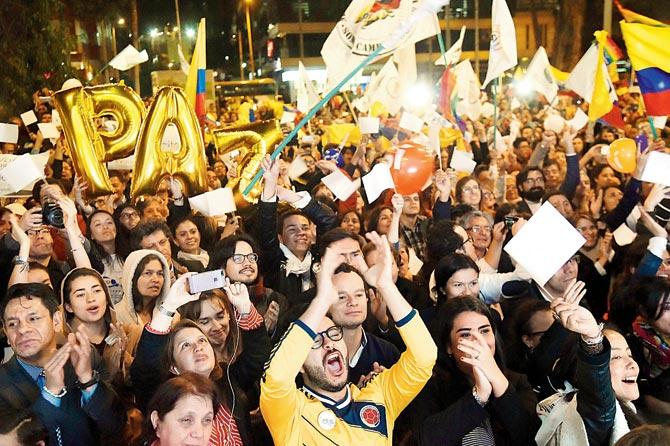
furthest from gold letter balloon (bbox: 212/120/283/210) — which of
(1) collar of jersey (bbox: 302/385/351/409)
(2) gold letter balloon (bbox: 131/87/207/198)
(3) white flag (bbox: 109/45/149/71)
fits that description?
(1) collar of jersey (bbox: 302/385/351/409)

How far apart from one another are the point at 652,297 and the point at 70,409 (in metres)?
2.86

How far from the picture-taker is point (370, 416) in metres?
3.44

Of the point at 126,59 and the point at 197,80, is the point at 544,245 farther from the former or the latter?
the point at 126,59

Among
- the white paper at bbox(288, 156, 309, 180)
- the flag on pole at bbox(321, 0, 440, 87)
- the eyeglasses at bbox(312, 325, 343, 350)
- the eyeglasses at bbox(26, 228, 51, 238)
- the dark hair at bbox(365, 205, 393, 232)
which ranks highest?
the flag on pole at bbox(321, 0, 440, 87)

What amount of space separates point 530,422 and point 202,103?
5871mm

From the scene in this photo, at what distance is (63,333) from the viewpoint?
169 inches

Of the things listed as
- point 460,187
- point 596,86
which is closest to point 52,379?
point 460,187

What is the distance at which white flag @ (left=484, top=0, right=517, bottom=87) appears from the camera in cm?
905

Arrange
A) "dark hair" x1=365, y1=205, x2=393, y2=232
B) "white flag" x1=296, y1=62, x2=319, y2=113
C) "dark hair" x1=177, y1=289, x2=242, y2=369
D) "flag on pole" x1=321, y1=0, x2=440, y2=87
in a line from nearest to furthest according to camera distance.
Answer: "dark hair" x1=177, y1=289, x2=242, y2=369 → "dark hair" x1=365, y1=205, x2=393, y2=232 → "flag on pole" x1=321, y1=0, x2=440, y2=87 → "white flag" x1=296, y1=62, x2=319, y2=113

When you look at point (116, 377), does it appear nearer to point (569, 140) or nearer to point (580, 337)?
point (580, 337)

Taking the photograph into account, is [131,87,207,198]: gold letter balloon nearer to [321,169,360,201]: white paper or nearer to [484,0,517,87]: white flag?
[321,169,360,201]: white paper

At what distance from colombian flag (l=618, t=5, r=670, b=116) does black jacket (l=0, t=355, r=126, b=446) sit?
5.45 meters

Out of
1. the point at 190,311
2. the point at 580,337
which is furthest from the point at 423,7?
the point at 580,337

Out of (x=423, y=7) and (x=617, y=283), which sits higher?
(x=423, y=7)
